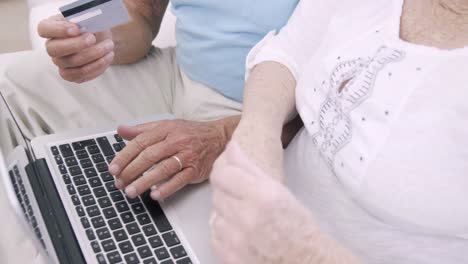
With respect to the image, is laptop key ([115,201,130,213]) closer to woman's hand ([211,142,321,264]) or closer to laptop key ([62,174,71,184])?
laptop key ([62,174,71,184])

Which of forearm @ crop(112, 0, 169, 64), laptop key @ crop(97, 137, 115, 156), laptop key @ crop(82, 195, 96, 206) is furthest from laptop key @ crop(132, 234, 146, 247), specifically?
forearm @ crop(112, 0, 169, 64)

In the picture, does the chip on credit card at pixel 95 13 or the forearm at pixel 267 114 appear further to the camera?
the chip on credit card at pixel 95 13

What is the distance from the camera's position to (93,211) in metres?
0.84

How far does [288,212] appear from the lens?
534mm

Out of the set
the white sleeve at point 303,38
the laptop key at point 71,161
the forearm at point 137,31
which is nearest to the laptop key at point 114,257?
the laptop key at point 71,161

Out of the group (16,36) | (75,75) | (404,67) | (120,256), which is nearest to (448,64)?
(404,67)

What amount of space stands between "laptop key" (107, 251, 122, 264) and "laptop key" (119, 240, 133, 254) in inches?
0.4

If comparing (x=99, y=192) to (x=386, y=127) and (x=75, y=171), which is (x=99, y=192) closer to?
(x=75, y=171)

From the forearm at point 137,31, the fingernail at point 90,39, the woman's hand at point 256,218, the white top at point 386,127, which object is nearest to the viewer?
the woman's hand at point 256,218

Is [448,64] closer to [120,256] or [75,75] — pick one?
[120,256]

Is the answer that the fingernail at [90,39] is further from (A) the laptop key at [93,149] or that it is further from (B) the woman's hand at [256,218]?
(B) the woman's hand at [256,218]

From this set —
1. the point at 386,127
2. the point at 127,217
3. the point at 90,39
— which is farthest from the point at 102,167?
the point at 386,127

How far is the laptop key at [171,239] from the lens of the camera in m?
0.79

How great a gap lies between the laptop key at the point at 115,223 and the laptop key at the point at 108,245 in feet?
0.10
